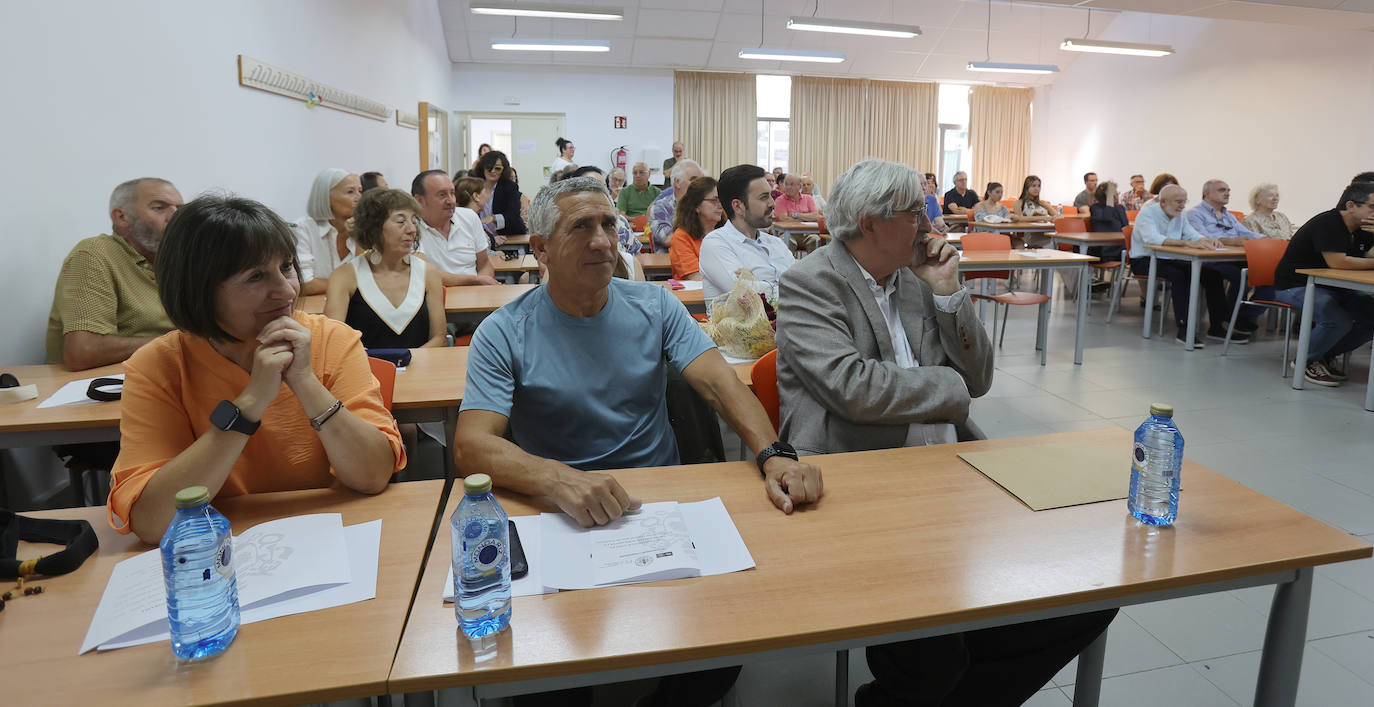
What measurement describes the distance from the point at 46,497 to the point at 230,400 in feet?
7.41

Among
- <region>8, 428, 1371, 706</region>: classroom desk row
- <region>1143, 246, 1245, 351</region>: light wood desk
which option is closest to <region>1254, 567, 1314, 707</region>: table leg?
<region>8, 428, 1371, 706</region>: classroom desk row

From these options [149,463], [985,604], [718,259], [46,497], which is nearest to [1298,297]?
[718,259]

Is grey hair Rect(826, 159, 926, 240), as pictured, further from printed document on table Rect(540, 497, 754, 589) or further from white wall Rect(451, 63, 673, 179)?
white wall Rect(451, 63, 673, 179)

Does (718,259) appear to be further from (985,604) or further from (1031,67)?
(1031,67)

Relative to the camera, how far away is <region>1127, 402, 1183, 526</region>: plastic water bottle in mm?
1367

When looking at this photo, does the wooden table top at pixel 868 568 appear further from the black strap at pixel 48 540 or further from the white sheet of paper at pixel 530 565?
the black strap at pixel 48 540

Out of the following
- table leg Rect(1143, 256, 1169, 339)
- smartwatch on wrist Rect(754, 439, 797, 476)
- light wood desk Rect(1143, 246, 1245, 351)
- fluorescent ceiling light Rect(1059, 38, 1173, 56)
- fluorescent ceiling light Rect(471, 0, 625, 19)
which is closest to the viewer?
smartwatch on wrist Rect(754, 439, 797, 476)

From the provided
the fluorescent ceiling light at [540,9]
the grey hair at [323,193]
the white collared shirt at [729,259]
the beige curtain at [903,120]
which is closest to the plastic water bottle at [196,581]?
the white collared shirt at [729,259]

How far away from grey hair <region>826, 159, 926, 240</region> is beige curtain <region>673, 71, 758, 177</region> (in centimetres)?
1182

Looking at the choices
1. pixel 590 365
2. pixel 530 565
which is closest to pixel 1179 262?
pixel 590 365

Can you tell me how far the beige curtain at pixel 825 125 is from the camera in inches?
551

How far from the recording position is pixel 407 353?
265cm

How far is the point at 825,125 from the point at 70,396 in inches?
530

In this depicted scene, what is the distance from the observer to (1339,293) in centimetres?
493
